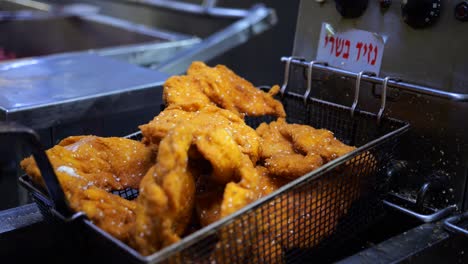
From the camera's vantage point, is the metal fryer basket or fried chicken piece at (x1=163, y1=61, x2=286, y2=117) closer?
the metal fryer basket

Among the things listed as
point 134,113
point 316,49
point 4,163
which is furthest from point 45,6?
point 316,49

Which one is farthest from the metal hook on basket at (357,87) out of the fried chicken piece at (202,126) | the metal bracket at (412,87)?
the fried chicken piece at (202,126)

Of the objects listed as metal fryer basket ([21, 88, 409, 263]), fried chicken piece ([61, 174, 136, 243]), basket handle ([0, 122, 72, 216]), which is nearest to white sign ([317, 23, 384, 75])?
metal fryer basket ([21, 88, 409, 263])

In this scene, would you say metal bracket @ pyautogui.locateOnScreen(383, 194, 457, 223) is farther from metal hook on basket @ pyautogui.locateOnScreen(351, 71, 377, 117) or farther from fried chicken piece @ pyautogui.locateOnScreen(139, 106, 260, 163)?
fried chicken piece @ pyautogui.locateOnScreen(139, 106, 260, 163)

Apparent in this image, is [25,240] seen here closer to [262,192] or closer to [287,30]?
[262,192]

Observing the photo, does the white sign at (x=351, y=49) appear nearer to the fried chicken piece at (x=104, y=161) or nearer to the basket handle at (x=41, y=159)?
the fried chicken piece at (x=104, y=161)

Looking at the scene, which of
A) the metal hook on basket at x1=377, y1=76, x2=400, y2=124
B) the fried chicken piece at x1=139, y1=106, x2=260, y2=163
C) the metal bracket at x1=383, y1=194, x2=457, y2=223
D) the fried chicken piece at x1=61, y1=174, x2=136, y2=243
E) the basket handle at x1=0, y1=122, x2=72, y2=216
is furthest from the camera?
the metal hook on basket at x1=377, y1=76, x2=400, y2=124
